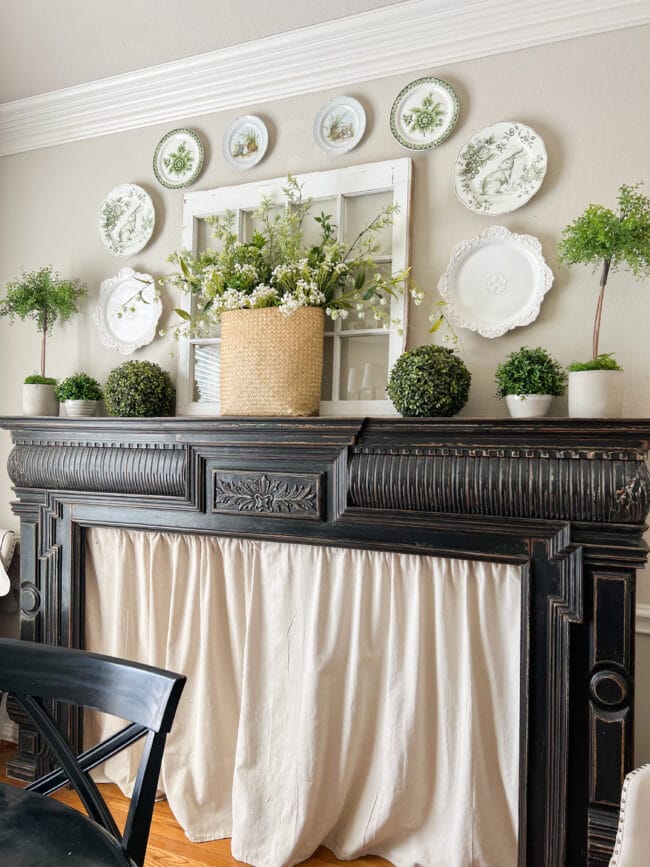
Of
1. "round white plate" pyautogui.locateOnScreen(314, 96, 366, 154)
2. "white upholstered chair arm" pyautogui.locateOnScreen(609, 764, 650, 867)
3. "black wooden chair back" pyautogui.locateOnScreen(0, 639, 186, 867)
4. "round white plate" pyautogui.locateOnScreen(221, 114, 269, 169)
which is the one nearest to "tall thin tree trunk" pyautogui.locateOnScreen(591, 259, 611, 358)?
"round white plate" pyautogui.locateOnScreen(314, 96, 366, 154)

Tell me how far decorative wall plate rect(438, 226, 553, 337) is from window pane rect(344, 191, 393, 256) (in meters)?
0.26

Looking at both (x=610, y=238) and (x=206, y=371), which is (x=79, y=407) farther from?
(x=610, y=238)

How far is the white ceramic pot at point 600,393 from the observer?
1.89 m

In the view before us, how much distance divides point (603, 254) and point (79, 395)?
6.47 ft

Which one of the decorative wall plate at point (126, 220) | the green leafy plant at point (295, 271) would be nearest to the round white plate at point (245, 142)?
the green leafy plant at point (295, 271)

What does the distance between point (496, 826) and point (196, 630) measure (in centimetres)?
113

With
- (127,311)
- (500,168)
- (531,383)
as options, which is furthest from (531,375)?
(127,311)

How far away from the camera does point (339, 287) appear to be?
7.97 ft

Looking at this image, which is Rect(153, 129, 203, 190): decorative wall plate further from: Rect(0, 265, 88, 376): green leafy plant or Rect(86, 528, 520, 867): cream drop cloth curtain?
Rect(86, 528, 520, 867): cream drop cloth curtain

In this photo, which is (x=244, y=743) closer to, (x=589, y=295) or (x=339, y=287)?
(x=339, y=287)

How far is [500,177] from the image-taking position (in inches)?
88.7

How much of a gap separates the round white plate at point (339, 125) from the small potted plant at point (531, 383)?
1.03 metres

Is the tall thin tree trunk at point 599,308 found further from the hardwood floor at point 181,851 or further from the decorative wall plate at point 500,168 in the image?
the hardwood floor at point 181,851

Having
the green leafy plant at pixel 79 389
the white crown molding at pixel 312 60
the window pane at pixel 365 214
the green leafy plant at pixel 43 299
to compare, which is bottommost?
the green leafy plant at pixel 79 389
